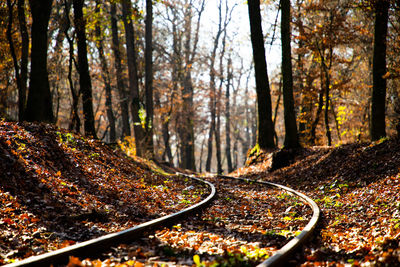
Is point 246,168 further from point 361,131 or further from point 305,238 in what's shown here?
point 305,238

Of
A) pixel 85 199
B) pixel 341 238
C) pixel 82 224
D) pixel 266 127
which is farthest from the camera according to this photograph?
pixel 266 127

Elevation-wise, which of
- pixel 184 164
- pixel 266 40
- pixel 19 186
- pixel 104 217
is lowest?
pixel 184 164

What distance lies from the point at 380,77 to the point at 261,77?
6243 millimetres

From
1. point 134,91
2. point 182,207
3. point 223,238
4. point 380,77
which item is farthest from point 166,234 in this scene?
point 134,91

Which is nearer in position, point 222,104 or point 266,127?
point 266,127

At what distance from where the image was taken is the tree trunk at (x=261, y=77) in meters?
17.4

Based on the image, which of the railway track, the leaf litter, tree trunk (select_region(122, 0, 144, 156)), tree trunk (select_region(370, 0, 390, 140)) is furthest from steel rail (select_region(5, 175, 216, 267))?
tree trunk (select_region(122, 0, 144, 156))

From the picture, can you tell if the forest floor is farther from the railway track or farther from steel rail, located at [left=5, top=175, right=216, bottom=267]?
steel rail, located at [left=5, top=175, right=216, bottom=267]

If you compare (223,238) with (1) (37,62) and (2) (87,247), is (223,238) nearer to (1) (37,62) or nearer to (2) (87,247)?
(2) (87,247)

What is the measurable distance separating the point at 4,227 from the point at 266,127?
14194 millimetres

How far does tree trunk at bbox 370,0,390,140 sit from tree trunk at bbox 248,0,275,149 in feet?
19.2

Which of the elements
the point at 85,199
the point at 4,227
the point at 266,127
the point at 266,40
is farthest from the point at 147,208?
the point at 266,40

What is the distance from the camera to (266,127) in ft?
Answer: 58.3

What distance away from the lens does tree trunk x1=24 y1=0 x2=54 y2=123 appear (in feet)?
35.1
